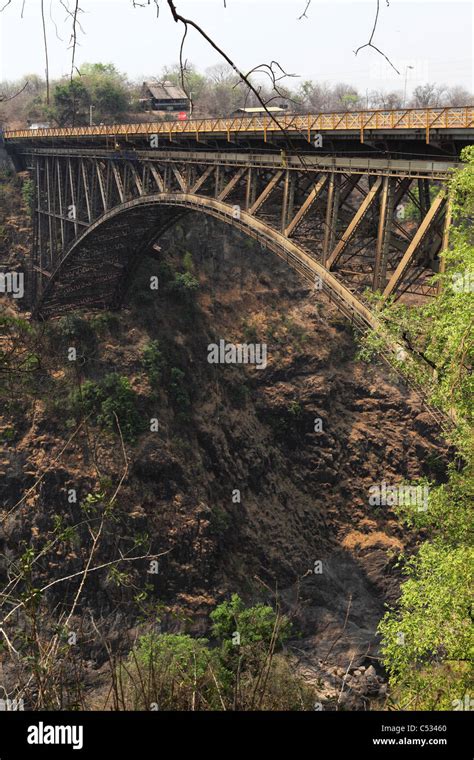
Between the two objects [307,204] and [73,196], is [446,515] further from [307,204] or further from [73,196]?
[73,196]

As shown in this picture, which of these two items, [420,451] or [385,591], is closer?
[385,591]

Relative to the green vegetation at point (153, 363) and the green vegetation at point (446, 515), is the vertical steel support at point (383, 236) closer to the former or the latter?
the green vegetation at point (446, 515)

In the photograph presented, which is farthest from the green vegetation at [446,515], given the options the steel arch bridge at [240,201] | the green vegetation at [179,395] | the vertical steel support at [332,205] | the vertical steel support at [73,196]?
the vertical steel support at [73,196]

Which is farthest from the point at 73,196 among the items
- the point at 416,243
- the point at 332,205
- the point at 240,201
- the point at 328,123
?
the point at 416,243

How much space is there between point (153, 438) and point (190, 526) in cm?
454

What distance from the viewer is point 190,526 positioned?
31703 millimetres

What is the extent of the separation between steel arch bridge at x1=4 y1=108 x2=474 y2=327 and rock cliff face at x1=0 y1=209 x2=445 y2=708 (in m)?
3.90

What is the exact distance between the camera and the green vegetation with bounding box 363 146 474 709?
Answer: 1061cm

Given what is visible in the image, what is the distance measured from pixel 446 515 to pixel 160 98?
156ft

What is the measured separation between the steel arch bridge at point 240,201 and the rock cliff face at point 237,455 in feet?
12.8

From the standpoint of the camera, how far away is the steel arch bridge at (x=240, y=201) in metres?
16.3

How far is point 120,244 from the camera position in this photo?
115ft
